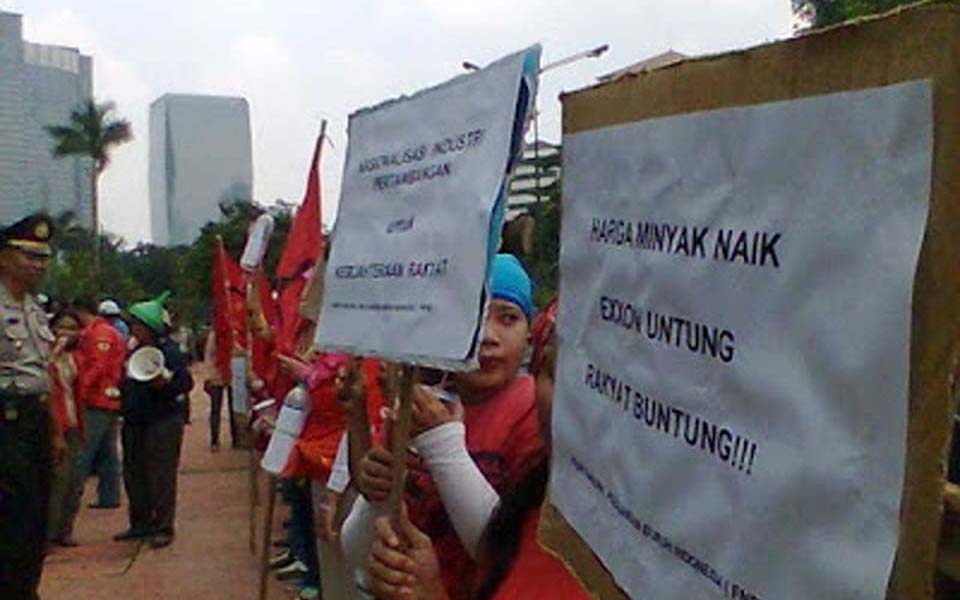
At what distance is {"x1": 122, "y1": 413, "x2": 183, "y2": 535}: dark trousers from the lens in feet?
27.7

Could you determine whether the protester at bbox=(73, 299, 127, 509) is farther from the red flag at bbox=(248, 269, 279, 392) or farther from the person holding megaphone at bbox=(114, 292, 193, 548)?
the red flag at bbox=(248, 269, 279, 392)

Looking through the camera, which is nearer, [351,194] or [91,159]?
[351,194]

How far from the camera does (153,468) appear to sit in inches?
331

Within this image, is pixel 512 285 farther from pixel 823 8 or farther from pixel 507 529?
pixel 823 8

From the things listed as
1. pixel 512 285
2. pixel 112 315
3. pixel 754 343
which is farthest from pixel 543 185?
pixel 112 315

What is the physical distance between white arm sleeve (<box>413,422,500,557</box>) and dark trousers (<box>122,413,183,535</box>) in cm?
633

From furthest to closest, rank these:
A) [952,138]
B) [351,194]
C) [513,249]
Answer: [513,249] → [351,194] → [952,138]

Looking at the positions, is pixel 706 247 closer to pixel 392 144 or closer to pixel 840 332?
pixel 840 332

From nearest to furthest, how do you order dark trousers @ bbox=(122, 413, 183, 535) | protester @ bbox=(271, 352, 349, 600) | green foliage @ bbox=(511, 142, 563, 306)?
1. green foliage @ bbox=(511, 142, 563, 306)
2. protester @ bbox=(271, 352, 349, 600)
3. dark trousers @ bbox=(122, 413, 183, 535)

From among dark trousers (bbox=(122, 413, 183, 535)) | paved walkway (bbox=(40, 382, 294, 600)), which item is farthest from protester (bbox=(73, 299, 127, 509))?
paved walkway (bbox=(40, 382, 294, 600))

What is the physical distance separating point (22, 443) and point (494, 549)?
142 inches

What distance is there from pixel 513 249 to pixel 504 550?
170 centimetres

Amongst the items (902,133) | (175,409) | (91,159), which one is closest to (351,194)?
(902,133)

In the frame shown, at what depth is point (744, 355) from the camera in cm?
114
